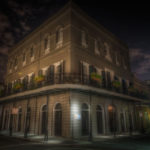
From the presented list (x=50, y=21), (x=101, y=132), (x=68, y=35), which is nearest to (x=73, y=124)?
(x=101, y=132)

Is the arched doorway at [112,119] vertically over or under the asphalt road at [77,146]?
over

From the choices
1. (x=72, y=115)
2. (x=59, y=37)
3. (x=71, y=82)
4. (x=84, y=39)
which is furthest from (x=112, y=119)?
(x=59, y=37)

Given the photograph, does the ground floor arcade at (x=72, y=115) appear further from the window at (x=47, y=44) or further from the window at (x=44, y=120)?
the window at (x=47, y=44)

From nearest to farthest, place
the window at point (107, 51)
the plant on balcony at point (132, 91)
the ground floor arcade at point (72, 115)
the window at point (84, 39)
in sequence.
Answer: the ground floor arcade at point (72, 115) → the window at point (84, 39) → the window at point (107, 51) → the plant on balcony at point (132, 91)

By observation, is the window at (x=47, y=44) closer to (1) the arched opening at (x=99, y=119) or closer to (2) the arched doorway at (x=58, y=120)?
(2) the arched doorway at (x=58, y=120)

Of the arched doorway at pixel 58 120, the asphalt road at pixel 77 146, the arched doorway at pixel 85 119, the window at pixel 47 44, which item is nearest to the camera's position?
the asphalt road at pixel 77 146

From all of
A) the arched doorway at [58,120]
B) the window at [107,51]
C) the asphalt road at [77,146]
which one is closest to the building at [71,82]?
the arched doorway at [58,120]

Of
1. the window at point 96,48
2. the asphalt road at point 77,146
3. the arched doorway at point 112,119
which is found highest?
the window at point 96,48

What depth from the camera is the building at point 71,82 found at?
43.5 feet

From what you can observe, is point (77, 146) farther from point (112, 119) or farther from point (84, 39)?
point (84, 39)

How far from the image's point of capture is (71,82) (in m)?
13.4

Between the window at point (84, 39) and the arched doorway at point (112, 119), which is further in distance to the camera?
the window at point (84, 39)

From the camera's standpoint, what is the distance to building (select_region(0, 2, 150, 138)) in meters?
13.3

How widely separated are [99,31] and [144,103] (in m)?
12.1
